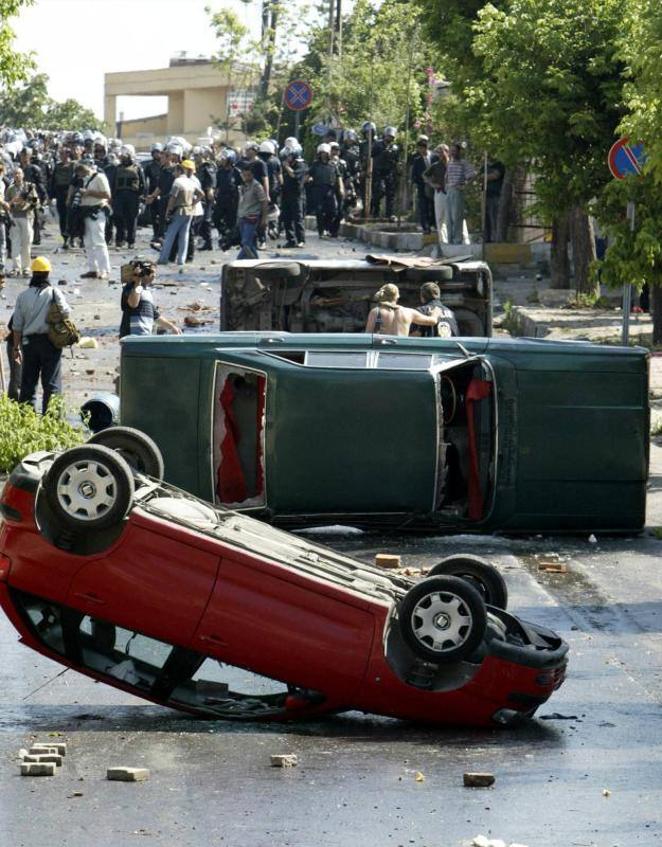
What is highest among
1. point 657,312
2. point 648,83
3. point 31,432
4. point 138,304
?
point 648,83

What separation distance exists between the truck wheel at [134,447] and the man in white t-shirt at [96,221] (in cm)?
2044

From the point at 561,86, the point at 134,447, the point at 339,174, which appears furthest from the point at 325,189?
the point at 134,447

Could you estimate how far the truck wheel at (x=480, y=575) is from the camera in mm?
9172

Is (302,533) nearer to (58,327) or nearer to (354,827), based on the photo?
(58,327)

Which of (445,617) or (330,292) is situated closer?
(445,617)

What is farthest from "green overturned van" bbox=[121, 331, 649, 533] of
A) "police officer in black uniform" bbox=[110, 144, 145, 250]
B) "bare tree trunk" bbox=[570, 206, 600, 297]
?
"police officer in black uniform" bbox=[110, 144, 145, 250]

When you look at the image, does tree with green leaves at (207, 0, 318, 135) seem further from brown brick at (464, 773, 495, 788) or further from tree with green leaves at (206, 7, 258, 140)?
brown brick at (464, 773, 495, 788)

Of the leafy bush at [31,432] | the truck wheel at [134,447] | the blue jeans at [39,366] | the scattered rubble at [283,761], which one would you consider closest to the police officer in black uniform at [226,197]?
the blue jeans at [39,366]

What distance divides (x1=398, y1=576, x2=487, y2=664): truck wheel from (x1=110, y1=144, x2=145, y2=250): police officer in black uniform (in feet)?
89.3

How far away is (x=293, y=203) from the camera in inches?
1464

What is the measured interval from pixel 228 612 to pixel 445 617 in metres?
0.93

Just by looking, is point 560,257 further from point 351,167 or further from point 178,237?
point 351,167

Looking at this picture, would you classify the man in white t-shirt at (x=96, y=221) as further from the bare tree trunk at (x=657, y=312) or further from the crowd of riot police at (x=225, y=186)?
the bare tree trunk at (x=657, y=312)

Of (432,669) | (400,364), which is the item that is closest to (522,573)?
(400,364)
